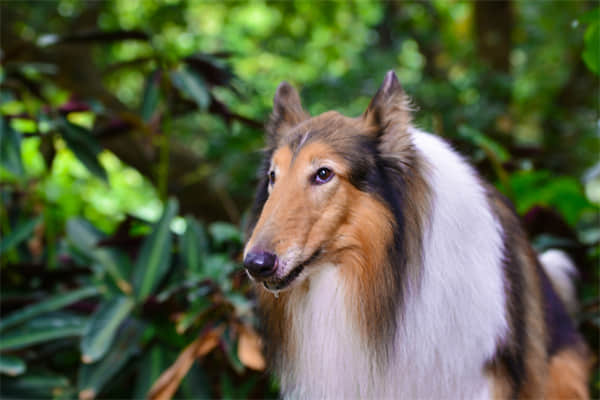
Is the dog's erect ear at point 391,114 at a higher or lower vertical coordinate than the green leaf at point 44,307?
higher

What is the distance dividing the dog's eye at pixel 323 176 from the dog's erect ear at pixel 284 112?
33cm

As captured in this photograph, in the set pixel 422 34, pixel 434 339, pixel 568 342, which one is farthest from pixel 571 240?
pixel 422 34

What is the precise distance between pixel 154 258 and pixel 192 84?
2.80ft

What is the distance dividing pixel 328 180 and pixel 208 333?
1.19 metres

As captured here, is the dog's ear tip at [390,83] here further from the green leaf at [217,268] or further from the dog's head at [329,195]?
the green leaf at [217,268]

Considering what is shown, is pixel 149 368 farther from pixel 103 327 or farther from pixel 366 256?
pixel 366 256

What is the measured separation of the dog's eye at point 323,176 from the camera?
144 centimetres

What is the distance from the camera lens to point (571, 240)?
2707 mm

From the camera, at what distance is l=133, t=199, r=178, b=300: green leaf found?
93.6 inches

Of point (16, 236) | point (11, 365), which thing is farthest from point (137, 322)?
point (16, 236)

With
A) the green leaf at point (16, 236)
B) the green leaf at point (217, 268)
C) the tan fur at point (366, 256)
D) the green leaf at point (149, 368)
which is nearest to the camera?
the tan fur at point (366, 256)

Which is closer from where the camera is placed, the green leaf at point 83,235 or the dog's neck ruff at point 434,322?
the dog's neck ruff at point 434,322

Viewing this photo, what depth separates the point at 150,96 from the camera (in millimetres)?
2598

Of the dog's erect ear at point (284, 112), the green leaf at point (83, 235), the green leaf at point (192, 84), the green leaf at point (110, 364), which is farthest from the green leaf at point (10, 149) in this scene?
the dog's erect ear at point (284, 112)
